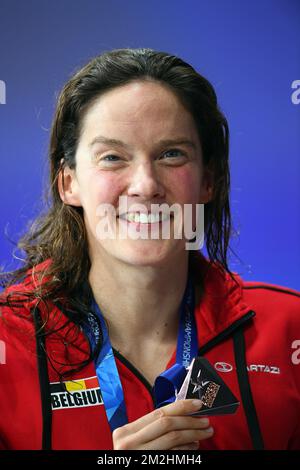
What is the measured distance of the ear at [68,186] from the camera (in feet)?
5.97

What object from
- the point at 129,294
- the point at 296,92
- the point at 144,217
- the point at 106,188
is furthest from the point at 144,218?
→ the point at 296,92

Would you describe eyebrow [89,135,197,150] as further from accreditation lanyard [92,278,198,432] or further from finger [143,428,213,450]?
finger [143,428,213,450]

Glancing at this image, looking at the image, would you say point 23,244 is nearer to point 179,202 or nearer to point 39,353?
point 39,353

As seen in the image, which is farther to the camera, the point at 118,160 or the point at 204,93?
the point at 204,93

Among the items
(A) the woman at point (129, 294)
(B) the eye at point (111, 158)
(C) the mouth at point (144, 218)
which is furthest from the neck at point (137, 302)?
(B) the eye at point (111, 158)

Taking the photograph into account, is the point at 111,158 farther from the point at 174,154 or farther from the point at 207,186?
the point at 207,186

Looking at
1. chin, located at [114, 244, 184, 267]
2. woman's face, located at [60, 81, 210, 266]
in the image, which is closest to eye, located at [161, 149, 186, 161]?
woman's face, located at [60, 81, 210, 266]

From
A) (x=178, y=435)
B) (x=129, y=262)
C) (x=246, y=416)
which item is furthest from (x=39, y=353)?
(x=246, y=416)

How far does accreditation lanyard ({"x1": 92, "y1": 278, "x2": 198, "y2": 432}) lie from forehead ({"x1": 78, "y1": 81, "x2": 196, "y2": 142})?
489 mm

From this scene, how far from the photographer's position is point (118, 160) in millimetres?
1637

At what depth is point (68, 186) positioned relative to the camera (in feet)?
6.10

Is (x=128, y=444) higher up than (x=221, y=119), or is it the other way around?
(x=221, y=119)

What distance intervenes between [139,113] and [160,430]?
769mm
